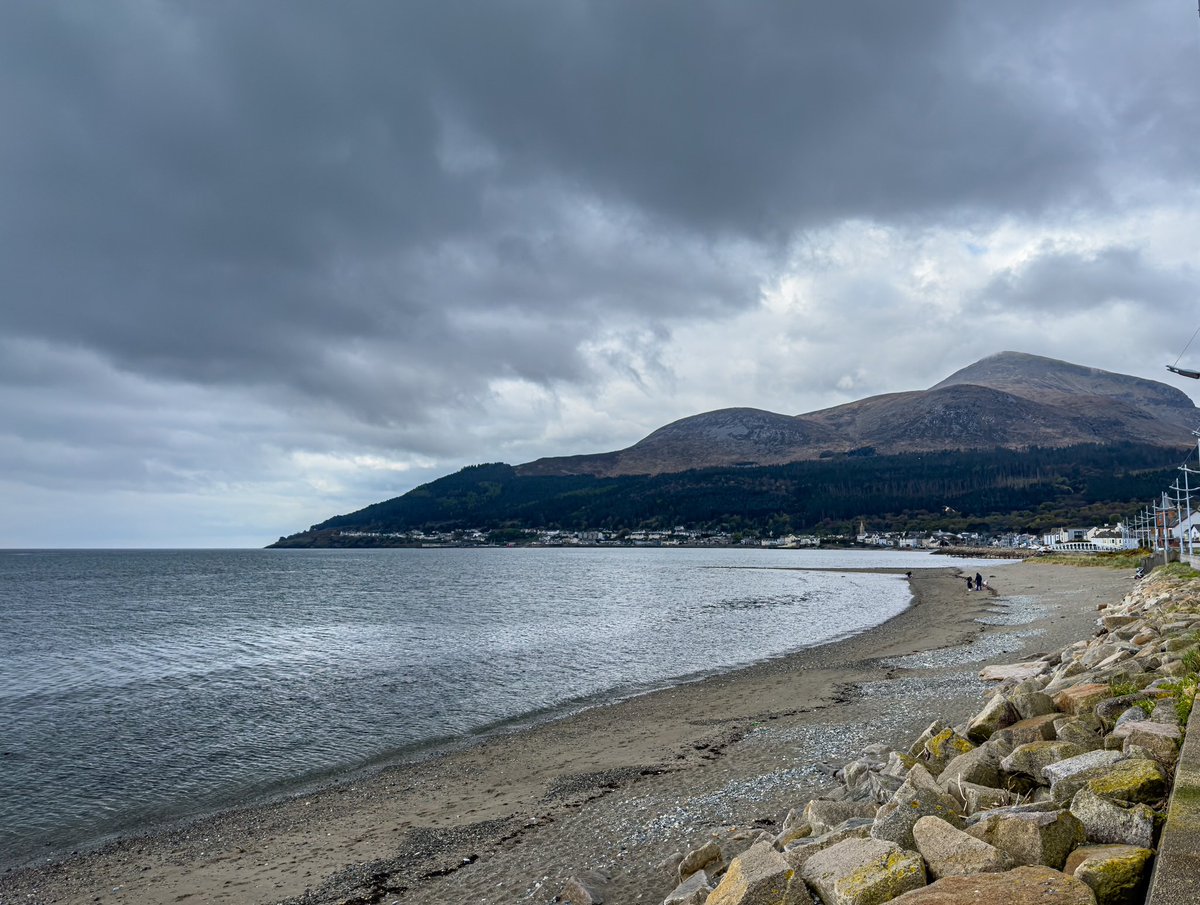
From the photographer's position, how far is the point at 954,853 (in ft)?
19.0

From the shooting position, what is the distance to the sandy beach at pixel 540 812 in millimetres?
10508

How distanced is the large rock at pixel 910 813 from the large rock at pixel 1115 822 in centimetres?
133

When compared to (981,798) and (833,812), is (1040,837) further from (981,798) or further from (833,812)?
(833,812)

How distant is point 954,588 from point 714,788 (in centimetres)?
6962

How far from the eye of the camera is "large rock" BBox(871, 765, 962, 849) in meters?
6.87

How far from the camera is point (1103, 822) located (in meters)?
5.59

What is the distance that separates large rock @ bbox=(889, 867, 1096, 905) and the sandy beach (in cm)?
453

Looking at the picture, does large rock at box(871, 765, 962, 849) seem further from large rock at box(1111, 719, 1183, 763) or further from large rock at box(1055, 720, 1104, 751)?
large rock at box(1055, 720, 1104, 751)

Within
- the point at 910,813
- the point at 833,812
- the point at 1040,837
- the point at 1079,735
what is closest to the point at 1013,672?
the point at 1079,735

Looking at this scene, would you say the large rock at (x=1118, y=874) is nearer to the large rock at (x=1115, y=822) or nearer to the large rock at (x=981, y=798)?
the large rock at (x=1115, y=822)

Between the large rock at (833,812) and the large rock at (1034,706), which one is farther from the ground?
the large rock at (1034,706)

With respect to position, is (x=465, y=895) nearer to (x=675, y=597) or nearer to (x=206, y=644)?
(x=206, y=644)

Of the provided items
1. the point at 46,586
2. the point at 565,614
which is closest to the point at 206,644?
the point at 565,614

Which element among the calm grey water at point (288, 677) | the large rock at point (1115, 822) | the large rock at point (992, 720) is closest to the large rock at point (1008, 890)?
the large rock at point (1115, 822)
